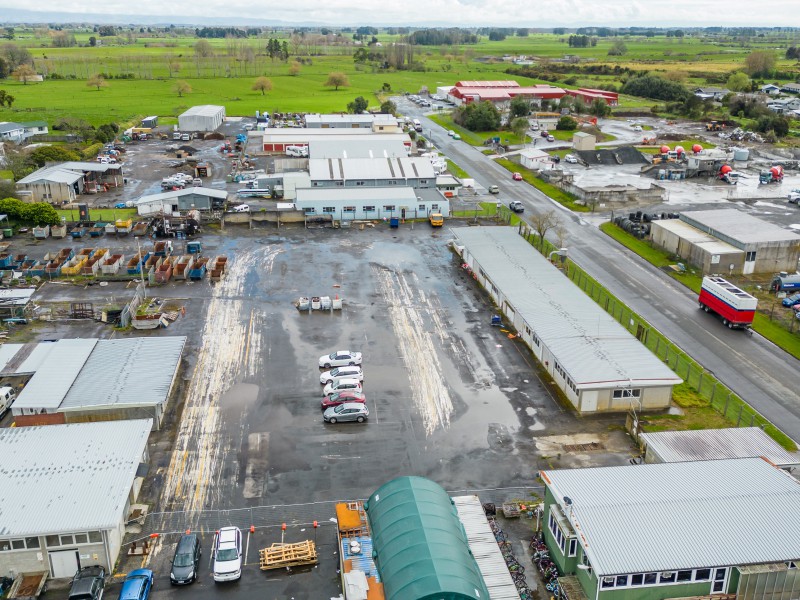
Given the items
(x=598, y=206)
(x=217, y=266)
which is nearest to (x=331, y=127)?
(x=598, y=206)

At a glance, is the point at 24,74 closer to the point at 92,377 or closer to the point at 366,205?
the point at 366,205

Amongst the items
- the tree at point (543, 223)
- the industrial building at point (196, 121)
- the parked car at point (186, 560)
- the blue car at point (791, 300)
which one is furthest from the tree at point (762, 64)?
the parked car at point (186, 560)

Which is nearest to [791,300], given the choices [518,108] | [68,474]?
[68,474]

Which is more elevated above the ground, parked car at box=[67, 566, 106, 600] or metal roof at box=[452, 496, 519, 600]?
metal roof at box=[452, 496, 519, 600]

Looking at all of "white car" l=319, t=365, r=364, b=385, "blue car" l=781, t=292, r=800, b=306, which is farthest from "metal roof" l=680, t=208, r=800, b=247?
"white car" l=319, t=365, r=364, b=385

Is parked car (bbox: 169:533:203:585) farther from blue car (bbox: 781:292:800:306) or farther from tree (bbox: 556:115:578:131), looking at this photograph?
tree (bbox: 556:115:578:131)

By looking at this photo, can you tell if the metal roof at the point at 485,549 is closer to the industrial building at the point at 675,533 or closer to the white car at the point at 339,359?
the industrial building at the point at 675,533
